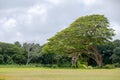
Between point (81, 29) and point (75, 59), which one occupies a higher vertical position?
point (81, 29)

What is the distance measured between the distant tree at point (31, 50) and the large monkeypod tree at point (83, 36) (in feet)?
72.3

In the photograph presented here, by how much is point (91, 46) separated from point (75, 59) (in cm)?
436

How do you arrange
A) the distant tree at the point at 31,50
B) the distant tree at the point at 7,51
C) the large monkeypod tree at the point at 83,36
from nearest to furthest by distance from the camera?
the large monkeypod tree at the point at 83,36 < the distant tree at the point at 7,51 < the distant tree at the point at 31,50

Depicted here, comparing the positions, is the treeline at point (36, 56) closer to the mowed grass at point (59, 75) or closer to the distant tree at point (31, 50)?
the distant tree at point (31, 50)

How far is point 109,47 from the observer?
6950cm

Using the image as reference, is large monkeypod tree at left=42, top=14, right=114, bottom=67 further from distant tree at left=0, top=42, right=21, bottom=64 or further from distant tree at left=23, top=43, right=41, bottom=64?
distant tree at left=23, top=43, right=41, bottom=64

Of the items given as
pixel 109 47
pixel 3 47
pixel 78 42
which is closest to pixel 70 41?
pixel 78 42

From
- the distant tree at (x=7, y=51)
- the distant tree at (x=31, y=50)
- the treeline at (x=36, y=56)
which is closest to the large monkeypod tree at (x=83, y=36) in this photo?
the treeline at (x=36, y=56)

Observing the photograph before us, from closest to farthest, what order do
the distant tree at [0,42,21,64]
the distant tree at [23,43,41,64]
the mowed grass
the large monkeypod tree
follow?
1. the mowed grass
2. the large monkeypod tree
3. the distant tree at [0,42,21,64]
4. the distant tree at [23,43,41,64]

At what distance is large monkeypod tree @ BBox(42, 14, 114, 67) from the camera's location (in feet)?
170

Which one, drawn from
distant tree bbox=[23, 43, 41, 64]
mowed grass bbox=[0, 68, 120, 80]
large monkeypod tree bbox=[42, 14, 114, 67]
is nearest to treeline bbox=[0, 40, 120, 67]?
distant tree bbox=[23, 43, 41, 64]

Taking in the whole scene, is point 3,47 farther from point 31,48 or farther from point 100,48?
point 100,48

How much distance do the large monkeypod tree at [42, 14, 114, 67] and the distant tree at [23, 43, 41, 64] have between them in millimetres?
22048

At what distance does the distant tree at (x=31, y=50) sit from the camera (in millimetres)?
77500
